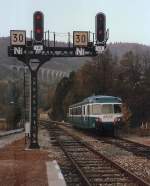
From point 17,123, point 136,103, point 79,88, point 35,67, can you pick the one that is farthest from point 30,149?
point 79,88

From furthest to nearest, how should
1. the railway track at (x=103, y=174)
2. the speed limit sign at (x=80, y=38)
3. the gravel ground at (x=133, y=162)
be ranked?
the speed limit sign at (x=80, y=38) < the gravel ground at (x=133, y=162) < the railway track at (x=103, y=174)

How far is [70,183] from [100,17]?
41.4 ft

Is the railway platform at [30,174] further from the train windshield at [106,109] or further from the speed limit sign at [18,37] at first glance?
the train windshield at [106,109]

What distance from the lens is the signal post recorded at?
25.8m

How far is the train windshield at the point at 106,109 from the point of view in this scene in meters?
41.8

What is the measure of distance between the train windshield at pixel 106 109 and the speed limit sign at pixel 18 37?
54.3 feet

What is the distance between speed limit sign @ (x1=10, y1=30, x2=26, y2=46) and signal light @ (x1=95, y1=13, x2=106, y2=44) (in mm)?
3391

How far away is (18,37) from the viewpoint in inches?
1025

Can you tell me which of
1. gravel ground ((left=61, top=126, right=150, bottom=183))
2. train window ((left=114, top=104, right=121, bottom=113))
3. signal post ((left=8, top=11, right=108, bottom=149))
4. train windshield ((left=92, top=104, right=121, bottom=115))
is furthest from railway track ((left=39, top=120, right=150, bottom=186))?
train window ((left=114, top=104, right=121, bottom=113))

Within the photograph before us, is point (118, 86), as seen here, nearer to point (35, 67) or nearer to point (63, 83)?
point (35, 67)

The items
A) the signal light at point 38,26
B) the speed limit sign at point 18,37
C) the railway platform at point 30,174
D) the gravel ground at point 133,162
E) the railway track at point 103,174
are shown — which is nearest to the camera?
the railway platform at point 30,174

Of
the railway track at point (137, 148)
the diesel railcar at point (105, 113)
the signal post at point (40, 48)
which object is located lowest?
the railway track at point (137, 148)

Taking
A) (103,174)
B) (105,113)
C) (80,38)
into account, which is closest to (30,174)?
(103,174)

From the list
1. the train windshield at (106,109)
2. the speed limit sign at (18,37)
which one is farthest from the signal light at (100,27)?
the train windshield at (106,109)
